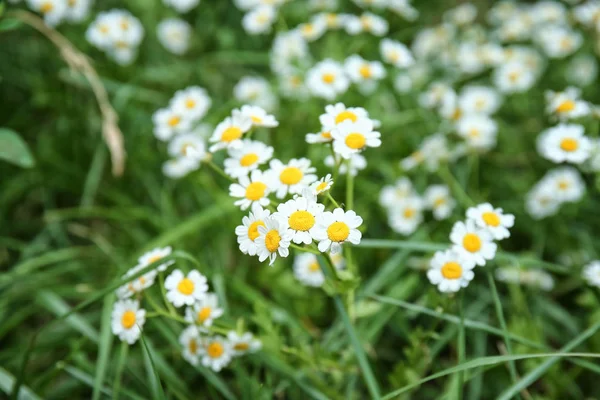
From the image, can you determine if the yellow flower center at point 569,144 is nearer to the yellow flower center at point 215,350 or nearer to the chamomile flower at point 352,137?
the chamomile flower at point 352,137

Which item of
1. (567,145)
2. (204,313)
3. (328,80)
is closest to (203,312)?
(204,313)

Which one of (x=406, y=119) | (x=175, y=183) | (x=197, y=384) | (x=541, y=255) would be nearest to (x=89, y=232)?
(x=175, y=183)

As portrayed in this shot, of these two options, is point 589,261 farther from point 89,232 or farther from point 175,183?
point 89,232

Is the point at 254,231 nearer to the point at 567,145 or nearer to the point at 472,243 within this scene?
the point at 472,243

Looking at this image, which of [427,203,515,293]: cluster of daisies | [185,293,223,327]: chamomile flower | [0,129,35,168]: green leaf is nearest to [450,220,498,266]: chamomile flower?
[427,203,515,293]: cluster of daisies

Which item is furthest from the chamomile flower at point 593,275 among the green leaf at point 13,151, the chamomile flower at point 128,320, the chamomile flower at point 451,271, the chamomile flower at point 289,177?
the green leaf at point 13,151

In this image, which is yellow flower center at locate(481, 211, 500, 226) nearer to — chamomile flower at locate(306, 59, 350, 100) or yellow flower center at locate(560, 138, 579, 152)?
yellow flower center at locate(560, 138, 579, 152)
